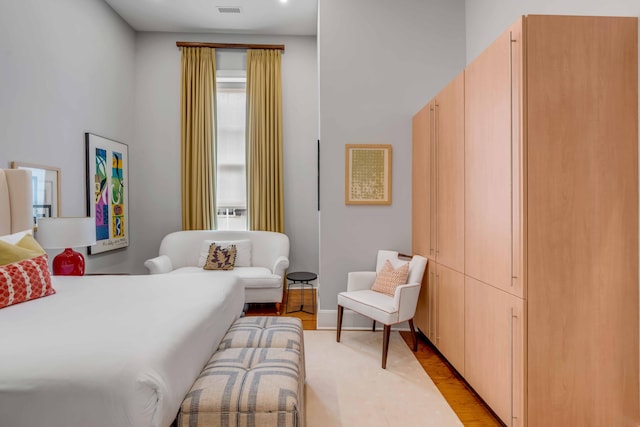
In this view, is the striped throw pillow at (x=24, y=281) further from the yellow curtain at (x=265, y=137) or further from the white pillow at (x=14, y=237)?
the yellow curtain at (x=265, y=137)

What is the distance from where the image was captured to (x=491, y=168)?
1.97 meters

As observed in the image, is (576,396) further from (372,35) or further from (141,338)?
(372,35)

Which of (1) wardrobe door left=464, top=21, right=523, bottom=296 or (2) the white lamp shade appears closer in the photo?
(1) wardrobe door left=464, top=21, right=523, bottom=296

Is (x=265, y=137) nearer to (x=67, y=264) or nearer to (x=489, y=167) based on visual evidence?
(x=67, y=264)

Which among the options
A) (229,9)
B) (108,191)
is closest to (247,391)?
(108,191)

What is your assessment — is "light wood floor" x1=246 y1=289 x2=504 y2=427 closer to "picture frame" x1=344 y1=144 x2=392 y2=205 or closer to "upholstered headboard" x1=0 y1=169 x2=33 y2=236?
"picture frame" x1=344 y1=144 x2=392 y2=205

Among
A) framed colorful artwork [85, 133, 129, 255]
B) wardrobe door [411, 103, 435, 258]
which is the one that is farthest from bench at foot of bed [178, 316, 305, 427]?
framed colorful artwork [85, 133, 129, 255]

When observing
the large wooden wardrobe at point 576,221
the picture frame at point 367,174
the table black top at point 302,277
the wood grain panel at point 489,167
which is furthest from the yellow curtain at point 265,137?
the large wooden wardrobe at point 576,221

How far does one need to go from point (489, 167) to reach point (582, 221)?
529 millimetres

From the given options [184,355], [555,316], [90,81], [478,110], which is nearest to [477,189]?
[478,110]

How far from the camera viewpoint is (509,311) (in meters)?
1.80

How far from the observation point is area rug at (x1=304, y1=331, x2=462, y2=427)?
6.44 ft

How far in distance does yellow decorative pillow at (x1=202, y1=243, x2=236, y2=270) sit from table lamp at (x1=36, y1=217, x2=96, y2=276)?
1288 millimetres

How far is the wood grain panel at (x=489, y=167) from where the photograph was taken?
1825 millimetres
